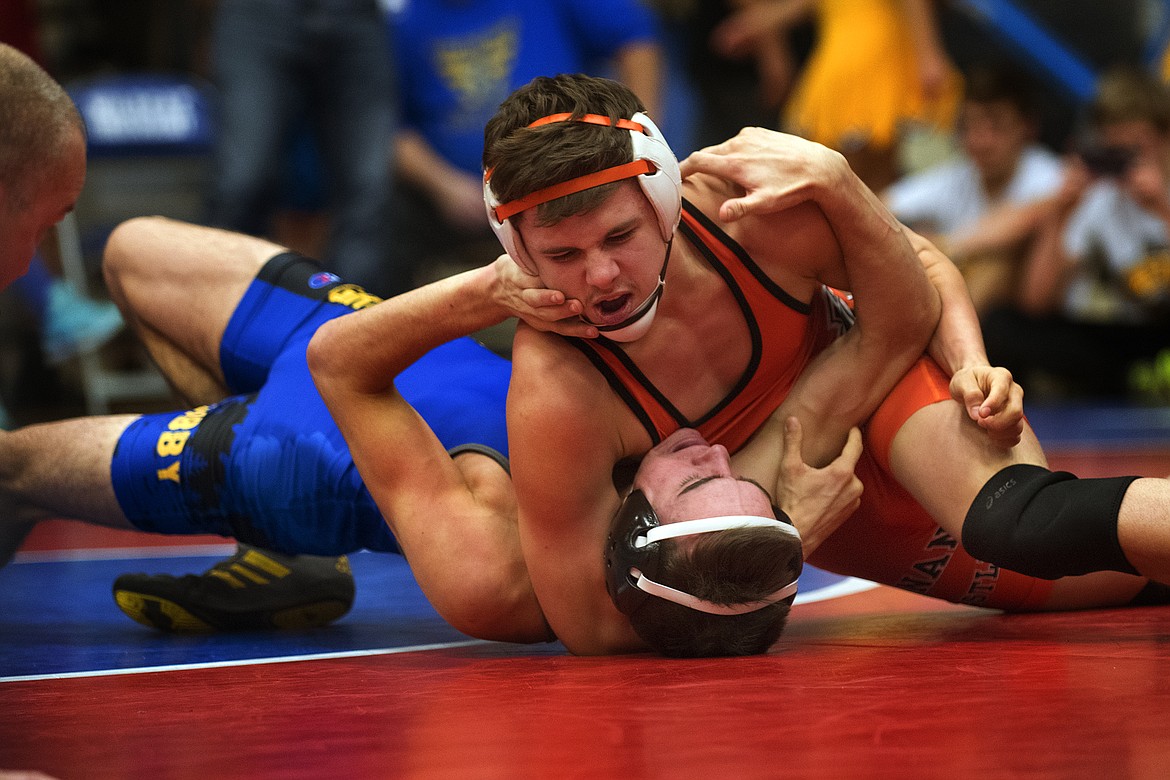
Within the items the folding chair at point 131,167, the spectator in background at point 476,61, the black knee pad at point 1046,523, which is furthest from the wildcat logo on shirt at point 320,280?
the folding chair at point 131,167

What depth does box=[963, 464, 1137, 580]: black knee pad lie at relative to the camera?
2.55 m

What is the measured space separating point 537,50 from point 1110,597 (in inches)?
182

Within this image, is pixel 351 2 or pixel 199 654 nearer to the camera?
pixel 199 654

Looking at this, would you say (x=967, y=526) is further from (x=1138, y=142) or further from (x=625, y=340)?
(x=1138, y=142)

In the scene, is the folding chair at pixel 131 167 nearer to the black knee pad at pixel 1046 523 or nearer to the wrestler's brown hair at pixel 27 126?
the wrestler's brown hair at pixel 27 126

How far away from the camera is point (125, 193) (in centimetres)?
789

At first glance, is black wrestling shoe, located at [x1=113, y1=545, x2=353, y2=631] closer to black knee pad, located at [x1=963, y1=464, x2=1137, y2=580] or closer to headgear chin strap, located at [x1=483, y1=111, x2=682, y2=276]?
headgear chin strap, located at [x1=483, y1=111, x2=682, y2=276]

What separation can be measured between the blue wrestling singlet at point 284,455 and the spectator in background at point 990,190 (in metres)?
5.22

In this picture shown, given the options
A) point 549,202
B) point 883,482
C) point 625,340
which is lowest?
point 883,482

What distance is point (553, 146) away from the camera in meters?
2.48

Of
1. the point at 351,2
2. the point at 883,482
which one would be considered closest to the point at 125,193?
the point at 351,2

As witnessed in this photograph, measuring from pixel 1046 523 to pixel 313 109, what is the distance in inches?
179

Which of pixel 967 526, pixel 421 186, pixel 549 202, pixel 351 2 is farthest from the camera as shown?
pixel 421 186

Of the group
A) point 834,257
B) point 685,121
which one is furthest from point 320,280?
point 685,121
